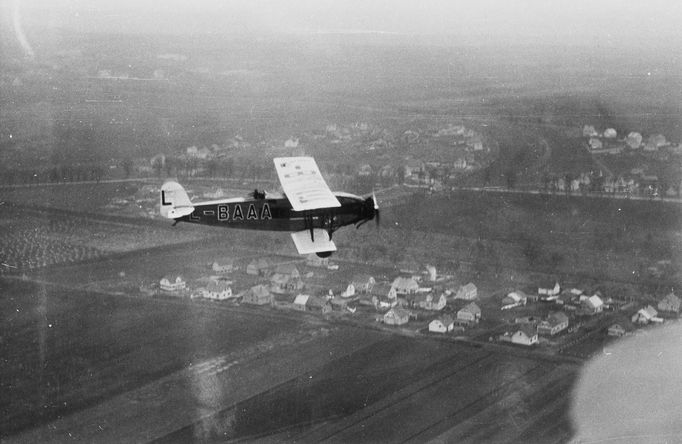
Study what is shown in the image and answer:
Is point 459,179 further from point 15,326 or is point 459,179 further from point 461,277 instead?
point 15,326

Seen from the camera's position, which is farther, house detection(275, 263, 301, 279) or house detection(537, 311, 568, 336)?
house detection(275, 263, 301, 279)

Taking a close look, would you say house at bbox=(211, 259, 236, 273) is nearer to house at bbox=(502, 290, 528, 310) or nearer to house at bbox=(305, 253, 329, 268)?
house at bbox=(305, 253, 329, 268)

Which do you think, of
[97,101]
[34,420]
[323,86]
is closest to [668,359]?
[34,420]

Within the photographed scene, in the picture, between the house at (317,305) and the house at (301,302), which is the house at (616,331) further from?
the house at (301,302)

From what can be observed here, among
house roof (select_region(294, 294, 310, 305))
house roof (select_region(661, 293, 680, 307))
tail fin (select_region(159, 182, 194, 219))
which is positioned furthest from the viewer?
house roof (select_region(661, 293, 680, 307))

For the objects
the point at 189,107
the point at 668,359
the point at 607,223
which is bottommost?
the point at 668,359

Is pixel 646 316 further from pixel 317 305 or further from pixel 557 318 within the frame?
pixel 317 305

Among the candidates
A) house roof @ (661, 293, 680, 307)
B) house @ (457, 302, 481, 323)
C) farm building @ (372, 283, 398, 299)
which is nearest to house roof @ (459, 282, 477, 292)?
house @ (457, 302, 481, 323)
